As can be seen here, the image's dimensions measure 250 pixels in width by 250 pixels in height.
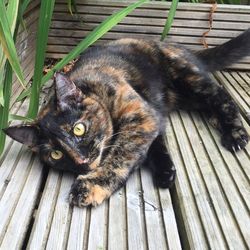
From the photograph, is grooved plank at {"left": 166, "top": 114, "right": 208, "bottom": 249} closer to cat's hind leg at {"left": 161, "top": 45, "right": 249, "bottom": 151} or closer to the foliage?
cat's hind leg at {"left": 161, "top": 45, "right": 249, "bottom": 151}

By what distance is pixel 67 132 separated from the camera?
1275mm

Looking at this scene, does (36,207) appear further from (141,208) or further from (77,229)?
(141,208)

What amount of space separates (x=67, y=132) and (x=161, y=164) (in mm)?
331

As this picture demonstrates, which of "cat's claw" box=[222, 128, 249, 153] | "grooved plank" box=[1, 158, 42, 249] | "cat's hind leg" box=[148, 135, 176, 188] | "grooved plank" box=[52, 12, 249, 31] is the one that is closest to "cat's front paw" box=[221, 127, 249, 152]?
"cat's claw" box=[222, 128, 249, 153]

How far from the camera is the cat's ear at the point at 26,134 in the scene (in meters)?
1.31

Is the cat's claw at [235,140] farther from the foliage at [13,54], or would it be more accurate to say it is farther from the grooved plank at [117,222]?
the foliage at [13,54]

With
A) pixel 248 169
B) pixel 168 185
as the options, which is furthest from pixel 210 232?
pixel 248 169

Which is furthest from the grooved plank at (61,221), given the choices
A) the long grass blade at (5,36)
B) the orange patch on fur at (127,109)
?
the long grass blade at (5,36)

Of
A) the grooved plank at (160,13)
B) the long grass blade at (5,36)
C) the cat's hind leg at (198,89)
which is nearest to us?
the long grass blade at (5,36)

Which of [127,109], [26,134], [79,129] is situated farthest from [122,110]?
[26,134]

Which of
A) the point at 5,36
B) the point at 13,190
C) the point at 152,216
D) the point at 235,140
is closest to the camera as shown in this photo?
the point at 5,36

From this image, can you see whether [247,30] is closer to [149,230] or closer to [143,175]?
[143,175]

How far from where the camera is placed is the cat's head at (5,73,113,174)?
4.18 ft

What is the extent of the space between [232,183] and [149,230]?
341 millimetres
